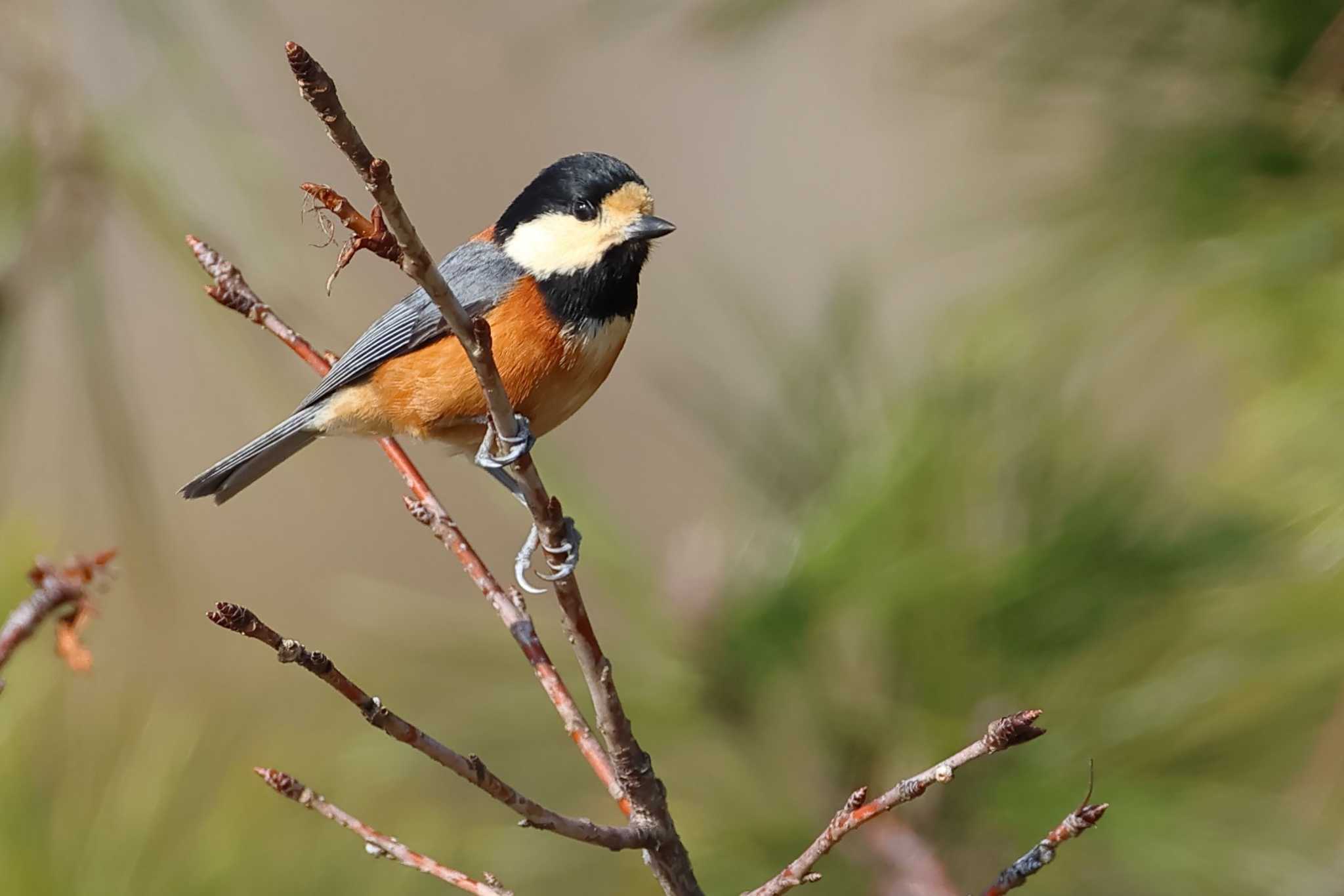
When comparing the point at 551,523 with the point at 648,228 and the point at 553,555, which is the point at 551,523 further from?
the point at 648,228

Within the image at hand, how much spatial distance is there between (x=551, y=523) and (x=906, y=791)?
0.42 m

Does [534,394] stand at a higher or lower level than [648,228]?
lower

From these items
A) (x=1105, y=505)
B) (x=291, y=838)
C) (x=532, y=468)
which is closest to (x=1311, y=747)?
(x=1105, y=505)

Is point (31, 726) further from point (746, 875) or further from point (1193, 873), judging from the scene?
point (1193, 873)

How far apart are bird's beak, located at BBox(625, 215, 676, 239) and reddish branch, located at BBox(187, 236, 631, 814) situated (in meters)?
0.43

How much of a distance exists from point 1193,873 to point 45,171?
112 cm

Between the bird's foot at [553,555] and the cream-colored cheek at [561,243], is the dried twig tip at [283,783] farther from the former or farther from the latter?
the cream-colored cheek at [561,243]

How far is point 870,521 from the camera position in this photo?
3.85 ft

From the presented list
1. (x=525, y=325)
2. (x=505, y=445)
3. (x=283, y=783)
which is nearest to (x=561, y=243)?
(x=525, y=325)

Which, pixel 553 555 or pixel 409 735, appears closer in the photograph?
pixel 409 735

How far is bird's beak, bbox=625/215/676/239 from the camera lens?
156 centimetres

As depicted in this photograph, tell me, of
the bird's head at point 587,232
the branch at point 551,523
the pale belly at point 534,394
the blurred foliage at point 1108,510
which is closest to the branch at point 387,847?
the branch at point 551,523

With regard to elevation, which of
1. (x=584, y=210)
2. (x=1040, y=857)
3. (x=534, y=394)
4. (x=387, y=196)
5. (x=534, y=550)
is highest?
(x=584, y=210)

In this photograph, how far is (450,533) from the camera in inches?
45.2
